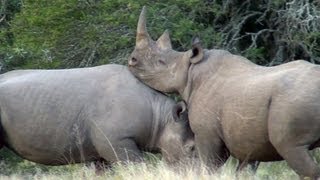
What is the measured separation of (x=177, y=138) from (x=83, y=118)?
3.57 ft

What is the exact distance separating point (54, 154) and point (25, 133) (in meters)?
0.41

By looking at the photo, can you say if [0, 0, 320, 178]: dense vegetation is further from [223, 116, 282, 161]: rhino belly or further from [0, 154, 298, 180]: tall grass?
[223, 116, 282, 161]: rhino belly

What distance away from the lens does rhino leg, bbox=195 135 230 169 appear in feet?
32.8

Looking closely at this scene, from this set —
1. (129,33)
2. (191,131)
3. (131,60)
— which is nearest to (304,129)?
(191,131)

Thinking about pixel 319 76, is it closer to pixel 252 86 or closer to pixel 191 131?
pixel 252 86

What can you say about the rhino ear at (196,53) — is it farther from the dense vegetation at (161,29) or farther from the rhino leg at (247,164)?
the dense vegetation at (161,29)

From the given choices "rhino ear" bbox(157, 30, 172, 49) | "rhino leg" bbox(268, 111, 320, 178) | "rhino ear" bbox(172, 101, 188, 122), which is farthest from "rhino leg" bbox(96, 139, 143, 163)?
"rhino leg" bbox(268, 111, 320, 178)

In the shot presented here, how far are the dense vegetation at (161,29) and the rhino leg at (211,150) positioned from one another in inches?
124

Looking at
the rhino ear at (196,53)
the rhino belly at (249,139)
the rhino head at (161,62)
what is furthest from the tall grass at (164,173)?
the rhino ear at (196,53)

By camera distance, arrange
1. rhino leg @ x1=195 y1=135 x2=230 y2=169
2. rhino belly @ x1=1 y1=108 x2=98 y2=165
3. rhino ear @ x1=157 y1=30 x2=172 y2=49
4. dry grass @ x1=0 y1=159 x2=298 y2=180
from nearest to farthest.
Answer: dry grass @ x1=0 y1=159 x2=298 y2=180
rhino leg @ x1=195 y1=135 x2=230 y2=169
rhino belly @ x1=1 y1=108 x2=98 y2=165
rhino ear @ x1=157 y1=30 x2=172 y2=49

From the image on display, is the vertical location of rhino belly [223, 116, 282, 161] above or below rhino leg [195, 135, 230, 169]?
above

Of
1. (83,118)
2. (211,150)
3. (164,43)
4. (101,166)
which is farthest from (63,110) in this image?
(211,150)

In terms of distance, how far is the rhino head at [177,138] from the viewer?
1062 cm

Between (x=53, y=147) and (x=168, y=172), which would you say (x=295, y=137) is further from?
(x=53, y=147)
